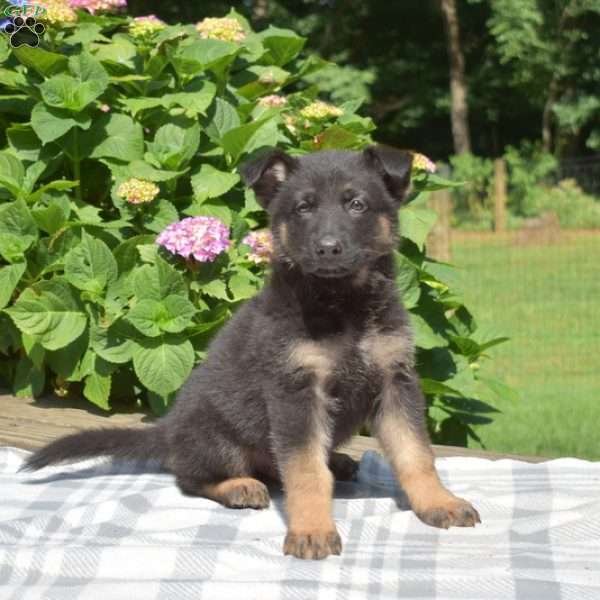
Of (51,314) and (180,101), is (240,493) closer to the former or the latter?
(51,314)

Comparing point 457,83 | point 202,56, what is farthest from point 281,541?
point 457,83

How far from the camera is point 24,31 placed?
20.0 ft

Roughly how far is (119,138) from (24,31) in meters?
1.04

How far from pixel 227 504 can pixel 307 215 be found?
1.14 metres

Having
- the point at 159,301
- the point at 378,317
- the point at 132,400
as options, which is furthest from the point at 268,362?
the point at 132,400

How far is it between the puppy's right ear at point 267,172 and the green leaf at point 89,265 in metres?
1.33

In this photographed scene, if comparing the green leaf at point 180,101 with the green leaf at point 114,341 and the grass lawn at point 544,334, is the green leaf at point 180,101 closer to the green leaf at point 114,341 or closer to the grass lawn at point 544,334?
the green leaf at point 114,341

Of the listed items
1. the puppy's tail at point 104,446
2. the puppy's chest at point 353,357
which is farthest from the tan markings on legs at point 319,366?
the puppy's tail at point 104,446

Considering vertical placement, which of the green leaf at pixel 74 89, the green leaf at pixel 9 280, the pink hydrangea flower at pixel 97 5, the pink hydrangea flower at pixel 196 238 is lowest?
the green leaf at pixel 9 280

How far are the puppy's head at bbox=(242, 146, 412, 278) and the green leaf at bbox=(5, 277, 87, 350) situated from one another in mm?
1626

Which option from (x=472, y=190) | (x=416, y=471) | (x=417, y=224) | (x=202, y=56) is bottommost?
(x=472, y=190)

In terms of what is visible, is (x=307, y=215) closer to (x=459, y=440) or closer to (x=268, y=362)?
(x=268, y=362)

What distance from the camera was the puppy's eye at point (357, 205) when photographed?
148 inches

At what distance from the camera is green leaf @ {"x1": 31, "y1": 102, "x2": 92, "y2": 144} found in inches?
213
